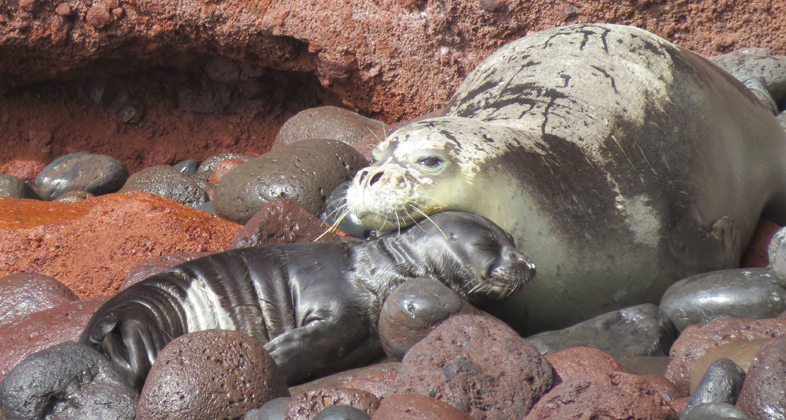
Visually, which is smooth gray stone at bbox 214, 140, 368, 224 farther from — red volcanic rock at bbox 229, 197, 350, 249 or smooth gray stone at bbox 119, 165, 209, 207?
smooth gray stone at bbox 119, 165, 209, 207

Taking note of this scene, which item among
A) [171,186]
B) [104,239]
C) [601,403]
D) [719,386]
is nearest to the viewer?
[601,403]

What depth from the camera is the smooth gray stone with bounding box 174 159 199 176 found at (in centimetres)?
821

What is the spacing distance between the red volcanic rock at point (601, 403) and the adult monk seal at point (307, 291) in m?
1.04

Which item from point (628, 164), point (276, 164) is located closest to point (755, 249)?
point (628, 164)

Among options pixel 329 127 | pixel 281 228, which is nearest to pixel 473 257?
pixel 281 228

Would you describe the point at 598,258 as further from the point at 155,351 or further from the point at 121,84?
the point at 121,84

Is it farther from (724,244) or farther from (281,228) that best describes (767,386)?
(281,228)

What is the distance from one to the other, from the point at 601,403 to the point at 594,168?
1.93 meters

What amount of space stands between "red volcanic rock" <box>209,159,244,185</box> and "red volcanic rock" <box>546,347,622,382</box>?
4864 millimetres

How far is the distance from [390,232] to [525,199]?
0.59m

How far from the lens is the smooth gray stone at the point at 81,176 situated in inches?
290

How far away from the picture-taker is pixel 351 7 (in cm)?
705

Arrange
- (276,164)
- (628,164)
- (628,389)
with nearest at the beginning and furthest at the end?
1. (628,389)
2. (628,164)
3. (276,164)

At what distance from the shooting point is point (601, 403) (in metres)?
1.86
